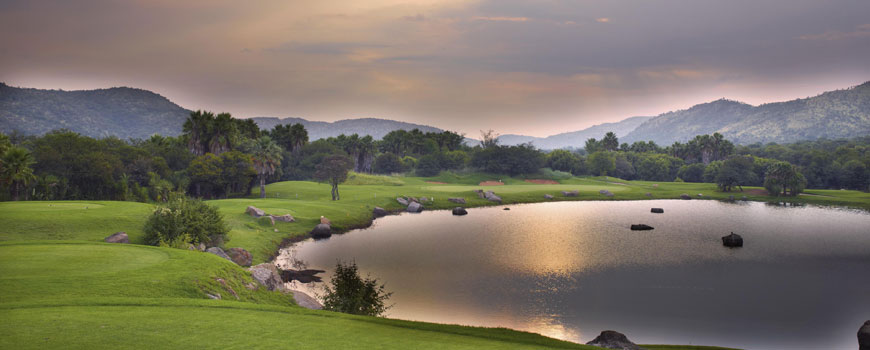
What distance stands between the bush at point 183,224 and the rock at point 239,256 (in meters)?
2.40

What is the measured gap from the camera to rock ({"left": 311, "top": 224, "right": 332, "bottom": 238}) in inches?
2117

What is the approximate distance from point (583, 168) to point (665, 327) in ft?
434

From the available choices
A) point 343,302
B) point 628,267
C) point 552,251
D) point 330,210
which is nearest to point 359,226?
point 330,210

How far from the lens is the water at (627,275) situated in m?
27.5

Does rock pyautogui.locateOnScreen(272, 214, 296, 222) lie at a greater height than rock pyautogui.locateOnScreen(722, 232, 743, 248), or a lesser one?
greater

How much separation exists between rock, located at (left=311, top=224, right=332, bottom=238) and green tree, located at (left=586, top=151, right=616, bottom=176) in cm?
11856

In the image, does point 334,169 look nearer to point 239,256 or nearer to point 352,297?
point 239,256

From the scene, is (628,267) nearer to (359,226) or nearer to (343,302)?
(343,302)

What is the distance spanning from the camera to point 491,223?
6588 centimetres

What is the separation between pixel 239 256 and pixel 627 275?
3151 cm

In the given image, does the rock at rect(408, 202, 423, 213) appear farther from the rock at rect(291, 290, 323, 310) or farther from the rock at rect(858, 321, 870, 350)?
the rock at rect(858, 321, 870, 350)

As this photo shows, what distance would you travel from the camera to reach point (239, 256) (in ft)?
117

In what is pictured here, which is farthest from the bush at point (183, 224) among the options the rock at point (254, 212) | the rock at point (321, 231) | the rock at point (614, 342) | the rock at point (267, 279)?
the rock at point (614, 342)

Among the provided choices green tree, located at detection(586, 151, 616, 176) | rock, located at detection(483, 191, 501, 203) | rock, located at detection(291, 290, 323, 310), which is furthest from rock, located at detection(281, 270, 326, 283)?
green tree, located at detection(586, 151, 616, 176)
